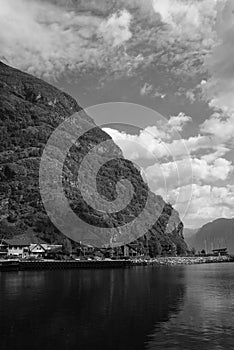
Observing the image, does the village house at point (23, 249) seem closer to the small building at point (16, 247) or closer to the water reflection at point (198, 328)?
the small building at point (16, 247)

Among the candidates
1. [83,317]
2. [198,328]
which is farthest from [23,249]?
[198,328]

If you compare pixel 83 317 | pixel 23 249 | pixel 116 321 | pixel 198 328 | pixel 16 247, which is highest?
pixel 16 247

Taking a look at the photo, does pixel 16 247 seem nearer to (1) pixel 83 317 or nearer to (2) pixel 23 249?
(2) pixel 23 249

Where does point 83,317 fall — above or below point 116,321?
above

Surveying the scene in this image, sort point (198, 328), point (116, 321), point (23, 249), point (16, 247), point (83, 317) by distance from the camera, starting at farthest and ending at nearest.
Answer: point (16, 247) < point (23, 249) < point (83, 317) < point (116, 321) < point (198, 328)

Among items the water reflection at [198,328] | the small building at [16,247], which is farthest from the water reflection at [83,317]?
the small building at [16,247]

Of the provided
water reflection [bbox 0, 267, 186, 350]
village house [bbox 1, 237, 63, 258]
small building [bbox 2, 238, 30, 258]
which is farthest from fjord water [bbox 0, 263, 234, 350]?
small building [bbox 2, 238, 30, 258]

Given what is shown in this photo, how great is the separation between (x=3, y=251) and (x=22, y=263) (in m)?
37.3

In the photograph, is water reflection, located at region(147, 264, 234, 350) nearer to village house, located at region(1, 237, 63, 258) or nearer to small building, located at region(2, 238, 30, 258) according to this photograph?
village house, located at region(1, 237, 63, 258)

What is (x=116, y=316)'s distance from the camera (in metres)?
48.4

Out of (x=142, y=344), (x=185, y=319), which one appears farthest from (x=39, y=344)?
(x=185, y=319)

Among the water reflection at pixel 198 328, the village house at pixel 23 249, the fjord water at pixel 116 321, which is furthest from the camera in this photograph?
the village house at pixel 23 249

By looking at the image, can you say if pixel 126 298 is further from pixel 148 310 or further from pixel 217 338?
pixel 217 338

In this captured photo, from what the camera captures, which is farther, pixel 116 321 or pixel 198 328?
pixel 116 321
